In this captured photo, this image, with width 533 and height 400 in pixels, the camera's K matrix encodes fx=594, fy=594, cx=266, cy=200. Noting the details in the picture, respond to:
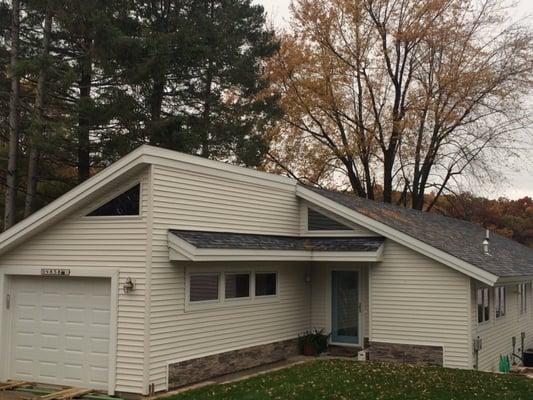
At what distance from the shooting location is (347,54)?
94.4 ft

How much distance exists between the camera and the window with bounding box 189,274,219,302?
37.7 ft

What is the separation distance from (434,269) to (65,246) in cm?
797

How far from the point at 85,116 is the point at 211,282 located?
9.20 metres

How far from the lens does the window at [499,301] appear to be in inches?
608

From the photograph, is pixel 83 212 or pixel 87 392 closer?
pixel 87 392

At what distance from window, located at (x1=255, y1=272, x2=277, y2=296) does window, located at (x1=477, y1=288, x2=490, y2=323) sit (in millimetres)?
4779

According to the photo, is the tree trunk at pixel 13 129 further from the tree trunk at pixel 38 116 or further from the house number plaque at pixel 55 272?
the house number plaque at pixel 55 272

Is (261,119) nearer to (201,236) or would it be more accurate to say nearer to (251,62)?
(251,62)

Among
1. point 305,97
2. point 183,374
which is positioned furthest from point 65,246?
point 305,97

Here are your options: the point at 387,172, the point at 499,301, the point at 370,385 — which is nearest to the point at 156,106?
the point at 499,301

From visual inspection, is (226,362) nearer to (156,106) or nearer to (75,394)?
(75,394)

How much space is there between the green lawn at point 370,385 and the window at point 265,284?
6.31ft

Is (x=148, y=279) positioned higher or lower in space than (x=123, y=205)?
lower

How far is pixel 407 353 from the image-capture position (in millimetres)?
13570
